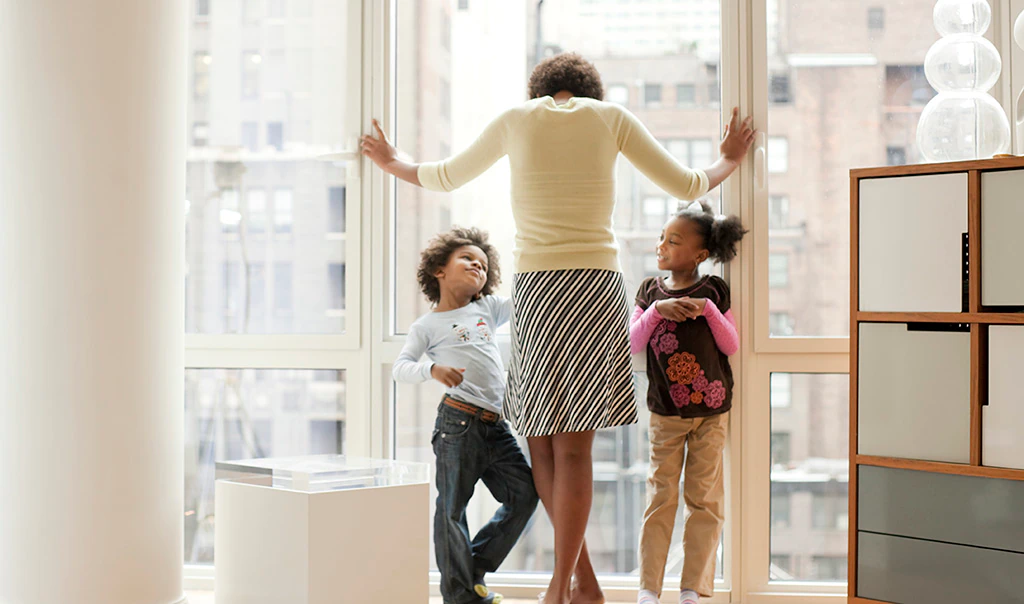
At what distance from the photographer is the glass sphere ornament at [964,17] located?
2076mm

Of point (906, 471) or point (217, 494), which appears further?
point (217, 494)

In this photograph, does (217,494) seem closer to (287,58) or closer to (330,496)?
(330,496)

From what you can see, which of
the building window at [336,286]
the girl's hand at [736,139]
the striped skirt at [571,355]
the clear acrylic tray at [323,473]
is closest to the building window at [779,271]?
the girl's hand at [736,139]

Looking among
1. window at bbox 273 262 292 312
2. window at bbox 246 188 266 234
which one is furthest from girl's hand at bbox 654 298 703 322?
window at bbox 246 188 266 234

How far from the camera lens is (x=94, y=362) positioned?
1.95 metres

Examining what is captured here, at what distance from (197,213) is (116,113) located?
541 millimetres

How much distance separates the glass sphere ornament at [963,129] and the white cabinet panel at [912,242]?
7.9 inches

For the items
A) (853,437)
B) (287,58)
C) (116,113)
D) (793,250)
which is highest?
(287,58)

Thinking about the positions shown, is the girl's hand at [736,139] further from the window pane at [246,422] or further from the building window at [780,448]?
the window pane at [246,422]

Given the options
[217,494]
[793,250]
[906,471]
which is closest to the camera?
[906,471]

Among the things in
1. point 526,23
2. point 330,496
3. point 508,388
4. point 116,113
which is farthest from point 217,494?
point 526,23

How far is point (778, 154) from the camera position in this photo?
7.66 ft

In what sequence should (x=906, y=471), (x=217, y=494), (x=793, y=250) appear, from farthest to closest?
(x=793, y=250)
(x=217, y=494)
(x=906, y=471)

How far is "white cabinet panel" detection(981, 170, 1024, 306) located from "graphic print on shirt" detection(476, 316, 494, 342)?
1.14 meters
